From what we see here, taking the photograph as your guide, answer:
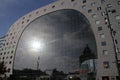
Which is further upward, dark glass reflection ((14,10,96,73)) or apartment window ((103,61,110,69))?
dark glass reflection ((14,10,96,73))

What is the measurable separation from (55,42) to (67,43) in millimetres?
6078

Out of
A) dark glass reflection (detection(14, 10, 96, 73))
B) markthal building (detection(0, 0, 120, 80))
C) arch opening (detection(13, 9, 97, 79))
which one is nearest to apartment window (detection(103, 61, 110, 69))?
markthal building (detection(0, 0, 120, 80))

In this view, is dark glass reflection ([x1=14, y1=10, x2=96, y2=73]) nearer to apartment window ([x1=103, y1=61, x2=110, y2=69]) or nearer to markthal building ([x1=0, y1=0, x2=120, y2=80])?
markthal building ([x1=0, y1=0, x2=120, y2=80])

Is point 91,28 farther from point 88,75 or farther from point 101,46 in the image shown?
point 88,75

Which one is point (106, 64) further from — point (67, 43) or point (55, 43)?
point (55, 43)

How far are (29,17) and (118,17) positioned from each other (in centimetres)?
4419

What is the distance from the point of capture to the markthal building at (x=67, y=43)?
157 feet

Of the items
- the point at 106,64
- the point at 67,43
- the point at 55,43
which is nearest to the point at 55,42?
the point at 55,43

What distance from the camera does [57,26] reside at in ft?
204

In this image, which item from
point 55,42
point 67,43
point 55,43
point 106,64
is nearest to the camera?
point 106,64

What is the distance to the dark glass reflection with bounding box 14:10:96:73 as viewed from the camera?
176 feet

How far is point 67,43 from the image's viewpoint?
56.8 metres

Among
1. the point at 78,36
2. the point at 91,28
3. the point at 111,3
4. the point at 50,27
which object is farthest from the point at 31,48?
the point at 111,3

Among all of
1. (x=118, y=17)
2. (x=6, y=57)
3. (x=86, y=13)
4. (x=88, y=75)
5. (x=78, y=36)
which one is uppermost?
(x=86, y=13)
